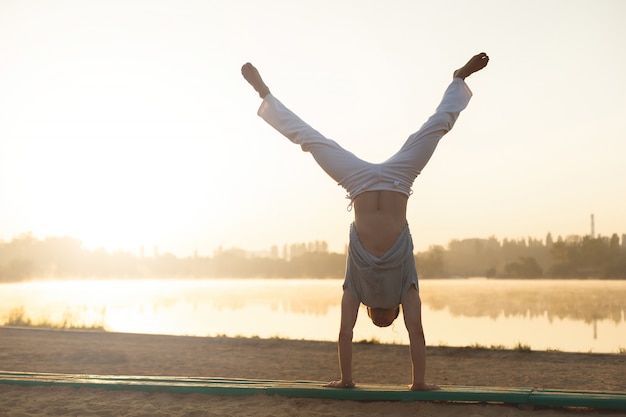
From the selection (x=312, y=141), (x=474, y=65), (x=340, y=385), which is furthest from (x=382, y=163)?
(x=340, y=385)

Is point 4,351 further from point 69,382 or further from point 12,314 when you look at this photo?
point 12,314

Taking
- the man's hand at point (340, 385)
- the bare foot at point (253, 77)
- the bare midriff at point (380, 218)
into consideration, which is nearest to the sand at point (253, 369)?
the man's hand at point (340, 385)

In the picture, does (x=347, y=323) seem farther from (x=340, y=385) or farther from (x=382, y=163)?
(x=382, y=163)

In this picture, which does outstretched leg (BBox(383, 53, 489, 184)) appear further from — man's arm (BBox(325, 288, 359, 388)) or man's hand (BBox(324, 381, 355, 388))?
man's hand (BBox(324, 381, 355, 388))

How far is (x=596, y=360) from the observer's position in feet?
33.8

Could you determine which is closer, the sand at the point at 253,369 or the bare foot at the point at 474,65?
the sand at the point at 253,369

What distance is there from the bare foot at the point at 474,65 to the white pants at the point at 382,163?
0.21 metres

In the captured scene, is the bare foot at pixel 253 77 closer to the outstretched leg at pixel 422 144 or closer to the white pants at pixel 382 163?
the white pants at pixel 382 163

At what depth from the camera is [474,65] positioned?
5090 millimetres

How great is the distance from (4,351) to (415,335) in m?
8.66

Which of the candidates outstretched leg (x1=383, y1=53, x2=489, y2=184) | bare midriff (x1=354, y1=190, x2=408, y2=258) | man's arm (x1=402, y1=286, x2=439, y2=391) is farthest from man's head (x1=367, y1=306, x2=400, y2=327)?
outstretched leg (x1=383, y1=53, x2=489, y2=184)

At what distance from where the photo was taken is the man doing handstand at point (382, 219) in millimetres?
4789

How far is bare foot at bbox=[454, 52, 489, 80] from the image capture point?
16.7ft

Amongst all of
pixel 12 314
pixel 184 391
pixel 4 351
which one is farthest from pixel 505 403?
pixel 12 314
